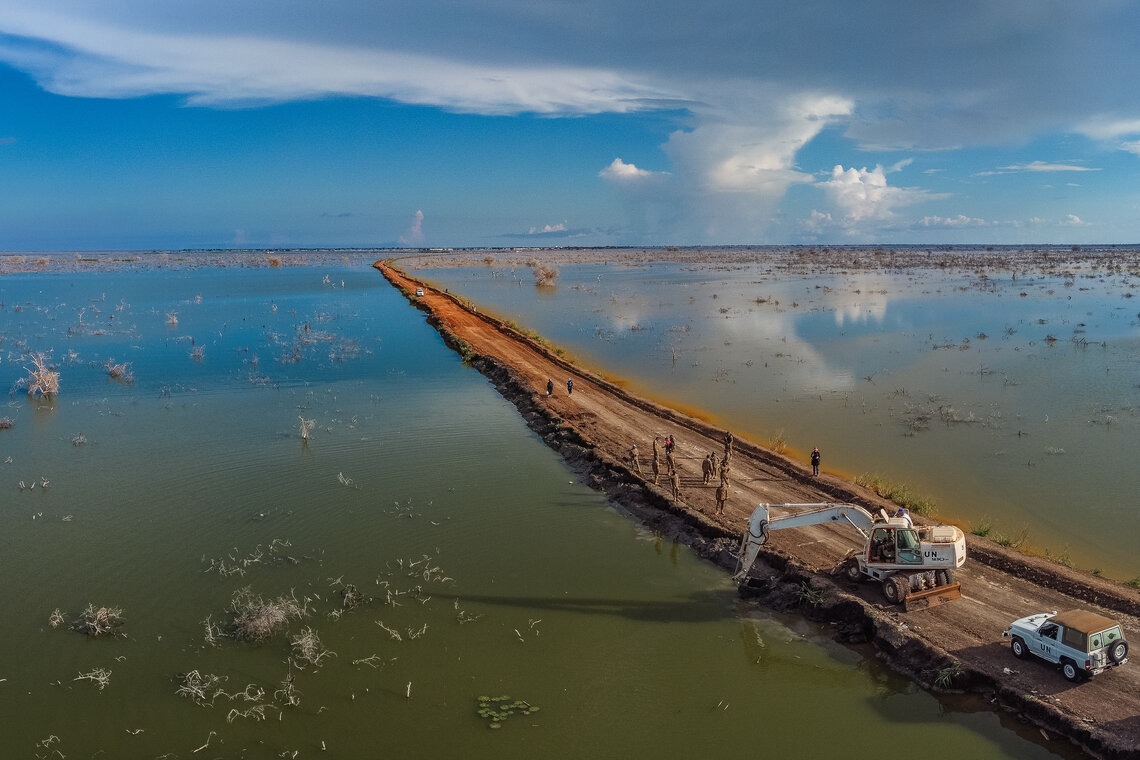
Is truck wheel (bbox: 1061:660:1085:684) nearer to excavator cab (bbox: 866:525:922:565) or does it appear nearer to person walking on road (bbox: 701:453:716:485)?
excavator cab (bbox: 866:525:922:565)

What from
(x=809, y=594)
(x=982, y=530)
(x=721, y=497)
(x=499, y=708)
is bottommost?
(x=499, y=708)

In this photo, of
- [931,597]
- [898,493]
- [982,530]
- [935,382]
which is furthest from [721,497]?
[935,382]

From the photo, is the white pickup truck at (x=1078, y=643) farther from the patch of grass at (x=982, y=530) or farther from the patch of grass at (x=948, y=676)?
the patch of grass at (x=982, y=530)

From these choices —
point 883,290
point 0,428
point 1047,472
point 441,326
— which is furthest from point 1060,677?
point 883,290

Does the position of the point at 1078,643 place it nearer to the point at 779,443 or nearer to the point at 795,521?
the point at 795,521

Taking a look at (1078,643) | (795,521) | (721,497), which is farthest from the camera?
(721,497)

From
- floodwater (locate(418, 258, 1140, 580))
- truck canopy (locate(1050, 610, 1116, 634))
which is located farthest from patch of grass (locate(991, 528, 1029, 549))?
truck canopy (locate(1050, 610, 1116, 634))

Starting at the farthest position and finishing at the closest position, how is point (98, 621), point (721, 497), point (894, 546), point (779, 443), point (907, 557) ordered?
point (779, 443) < point (721, 497) < point (894, 546) < point (907, 557) < point (98, 621)

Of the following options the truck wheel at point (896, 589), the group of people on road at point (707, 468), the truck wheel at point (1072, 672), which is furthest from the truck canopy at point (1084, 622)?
the group of people on road at point (707, 468)
